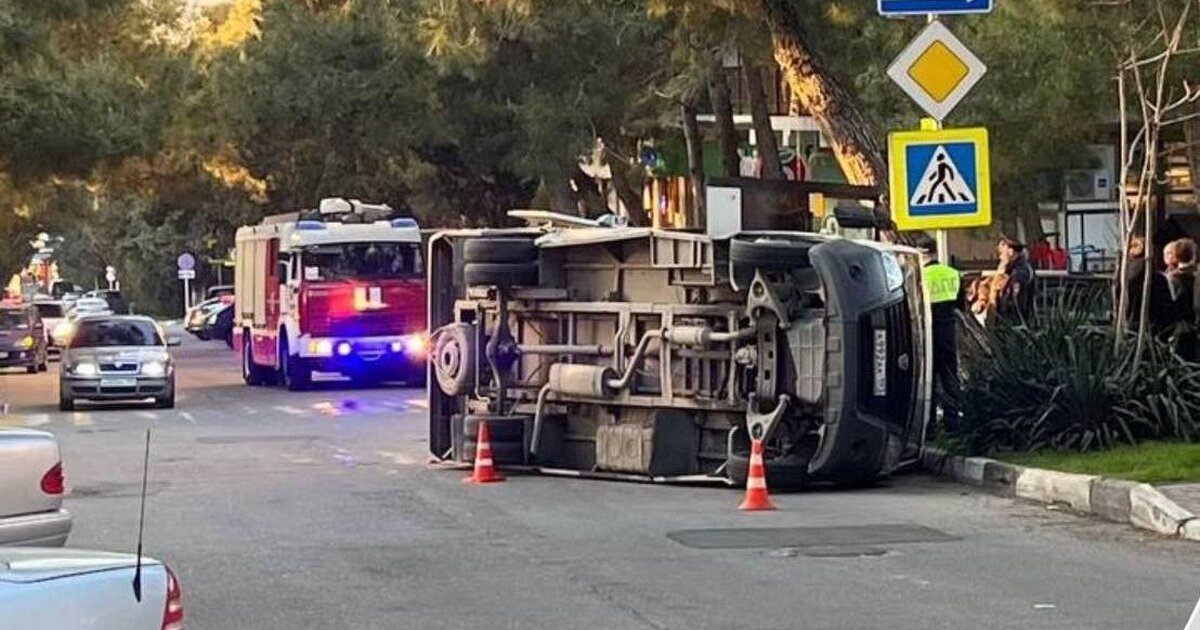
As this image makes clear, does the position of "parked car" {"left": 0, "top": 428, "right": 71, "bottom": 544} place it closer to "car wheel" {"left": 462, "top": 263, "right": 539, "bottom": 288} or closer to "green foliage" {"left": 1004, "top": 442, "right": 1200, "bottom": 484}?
"car wheel" {"left": 462, "top": 263, "right": 539, "bottom": 288}

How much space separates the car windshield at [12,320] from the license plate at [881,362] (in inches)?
1422

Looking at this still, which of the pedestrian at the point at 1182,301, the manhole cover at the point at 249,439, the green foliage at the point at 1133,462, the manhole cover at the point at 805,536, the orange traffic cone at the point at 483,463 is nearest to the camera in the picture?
the manhole cover at the point at 805,536

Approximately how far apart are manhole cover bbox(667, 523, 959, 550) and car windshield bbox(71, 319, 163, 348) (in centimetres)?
1811

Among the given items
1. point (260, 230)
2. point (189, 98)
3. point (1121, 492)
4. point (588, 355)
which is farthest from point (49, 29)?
point (1121, 492)

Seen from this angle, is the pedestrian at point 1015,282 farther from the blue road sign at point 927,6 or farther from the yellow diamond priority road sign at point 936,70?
the blue road sign at point 927,6

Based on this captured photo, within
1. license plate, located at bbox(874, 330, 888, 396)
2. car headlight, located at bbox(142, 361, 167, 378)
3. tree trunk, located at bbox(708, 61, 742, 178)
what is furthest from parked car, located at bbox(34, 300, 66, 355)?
license plate, located at bbox(874, 330, 888, 396)

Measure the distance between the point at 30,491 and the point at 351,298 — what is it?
2211 centimetres

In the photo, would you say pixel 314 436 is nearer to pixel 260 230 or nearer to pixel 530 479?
pixel 530 479

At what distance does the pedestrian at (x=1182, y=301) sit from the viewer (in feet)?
57.2

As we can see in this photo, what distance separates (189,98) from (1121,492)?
33.6 meters

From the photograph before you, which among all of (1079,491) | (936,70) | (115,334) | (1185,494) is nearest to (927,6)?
(936,70)

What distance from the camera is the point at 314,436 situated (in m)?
21.8

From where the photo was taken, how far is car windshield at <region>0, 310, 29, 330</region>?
47156 mm

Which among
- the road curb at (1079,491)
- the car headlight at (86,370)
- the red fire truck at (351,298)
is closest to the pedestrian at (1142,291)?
the road curb at (1079,491)
